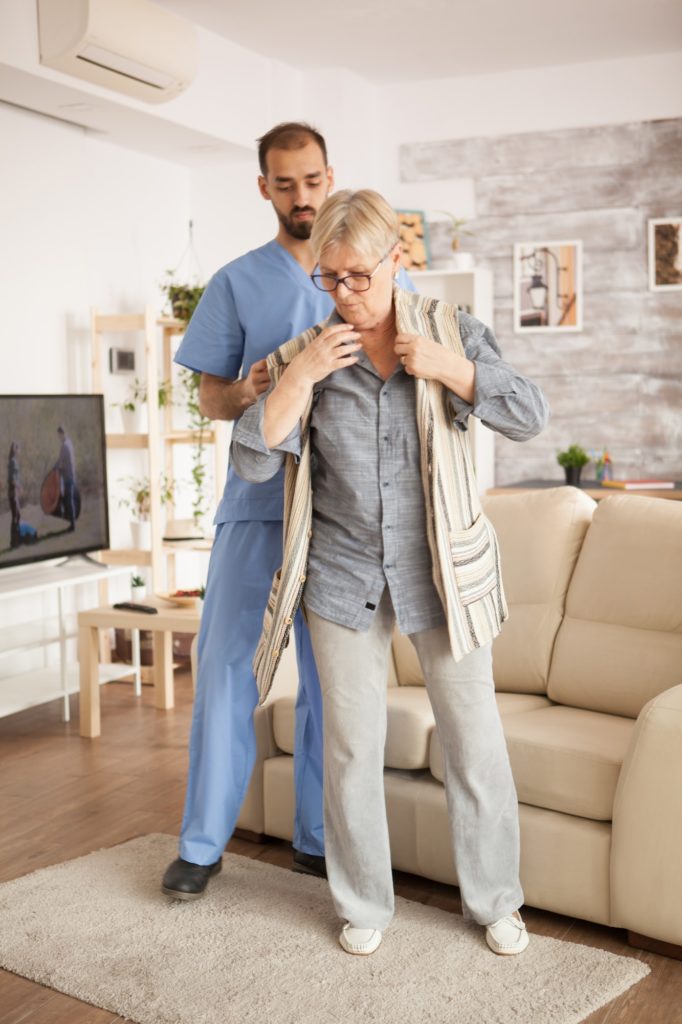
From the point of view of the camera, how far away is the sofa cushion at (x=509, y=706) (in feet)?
8.89

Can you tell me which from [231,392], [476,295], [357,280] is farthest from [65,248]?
[357,280]

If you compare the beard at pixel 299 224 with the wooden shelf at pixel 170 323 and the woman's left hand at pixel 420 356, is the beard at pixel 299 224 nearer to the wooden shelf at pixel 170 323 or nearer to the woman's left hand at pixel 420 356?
the woman's left hand at pixel 420 356

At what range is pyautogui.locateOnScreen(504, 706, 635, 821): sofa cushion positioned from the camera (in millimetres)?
2484

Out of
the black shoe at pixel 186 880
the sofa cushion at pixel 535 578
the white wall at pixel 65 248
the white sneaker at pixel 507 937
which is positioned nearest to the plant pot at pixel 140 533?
the white wall at pixel 65 248

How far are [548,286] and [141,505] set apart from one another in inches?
90.7

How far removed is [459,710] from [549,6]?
11.9ft

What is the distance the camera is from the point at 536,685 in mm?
3070

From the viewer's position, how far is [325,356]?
2170mm

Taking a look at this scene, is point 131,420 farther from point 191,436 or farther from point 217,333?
point 217,333

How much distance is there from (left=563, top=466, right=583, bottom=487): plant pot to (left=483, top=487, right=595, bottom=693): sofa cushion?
2464 millimetres

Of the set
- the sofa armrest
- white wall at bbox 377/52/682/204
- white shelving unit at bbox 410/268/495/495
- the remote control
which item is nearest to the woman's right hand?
the sofa armrest

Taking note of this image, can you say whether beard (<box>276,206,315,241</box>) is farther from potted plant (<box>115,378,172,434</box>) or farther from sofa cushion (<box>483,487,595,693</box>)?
potted plant (<box>115,378,172,434</box>)

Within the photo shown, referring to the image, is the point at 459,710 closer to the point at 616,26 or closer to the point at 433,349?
the point at 433,349

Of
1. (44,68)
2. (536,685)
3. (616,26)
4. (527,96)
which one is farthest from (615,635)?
(527,96)
